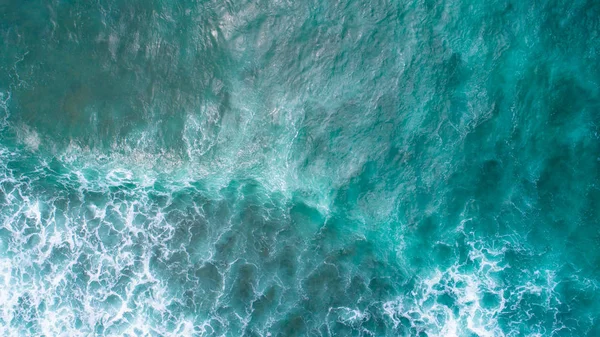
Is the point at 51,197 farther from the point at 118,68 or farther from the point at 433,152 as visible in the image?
the point at 433,152

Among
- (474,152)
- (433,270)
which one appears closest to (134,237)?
(433,270)

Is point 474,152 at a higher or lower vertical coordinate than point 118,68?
higher

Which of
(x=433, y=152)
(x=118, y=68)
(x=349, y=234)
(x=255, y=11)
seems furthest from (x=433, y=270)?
(x=118, y=68)

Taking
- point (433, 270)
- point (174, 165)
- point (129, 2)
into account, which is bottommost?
point (174, 165)

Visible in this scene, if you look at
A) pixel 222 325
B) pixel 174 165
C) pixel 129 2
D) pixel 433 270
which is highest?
pixel 129 2

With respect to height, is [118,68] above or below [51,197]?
above

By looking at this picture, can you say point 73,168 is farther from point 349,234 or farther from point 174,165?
point 349,234
